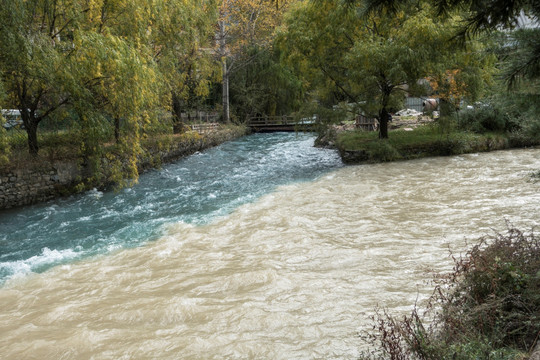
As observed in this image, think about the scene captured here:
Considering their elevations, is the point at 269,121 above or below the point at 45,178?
above

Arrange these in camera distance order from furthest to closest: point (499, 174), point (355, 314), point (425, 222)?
point (499, 174)
point (425, 222)
point (355, 314)

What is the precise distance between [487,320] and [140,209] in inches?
362

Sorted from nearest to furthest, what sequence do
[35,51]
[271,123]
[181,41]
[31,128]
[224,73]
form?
[35,51]
[31,128]
[181,41]
[224,73]
[271,123]

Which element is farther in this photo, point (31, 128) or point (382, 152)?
point (382, 152)

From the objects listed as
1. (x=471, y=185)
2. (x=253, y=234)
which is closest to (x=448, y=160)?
(x=471, y=185)

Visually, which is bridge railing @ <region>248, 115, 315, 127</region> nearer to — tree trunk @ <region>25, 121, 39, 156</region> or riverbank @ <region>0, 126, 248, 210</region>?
riverbank @ <region>0, 126, 248, 210</region>

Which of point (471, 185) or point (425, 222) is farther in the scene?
point (471, 185)

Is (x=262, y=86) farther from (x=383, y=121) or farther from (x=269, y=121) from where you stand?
(x=383, y=121)

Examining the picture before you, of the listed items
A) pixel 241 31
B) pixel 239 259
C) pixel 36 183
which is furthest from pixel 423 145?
pixel 241 31

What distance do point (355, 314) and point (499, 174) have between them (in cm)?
955

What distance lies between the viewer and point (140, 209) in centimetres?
1115

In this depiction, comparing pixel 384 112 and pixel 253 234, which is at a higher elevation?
pixel 384 112

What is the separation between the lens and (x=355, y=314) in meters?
5.05

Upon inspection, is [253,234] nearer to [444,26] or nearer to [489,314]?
[489,314]
